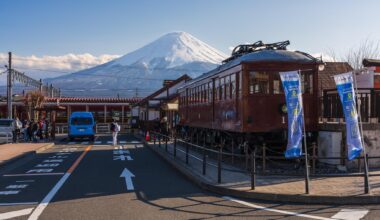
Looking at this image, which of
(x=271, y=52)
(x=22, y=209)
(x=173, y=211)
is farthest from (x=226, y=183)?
(x=271, y=52)

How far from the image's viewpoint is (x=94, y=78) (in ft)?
604

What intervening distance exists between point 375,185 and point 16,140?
90.6 feet

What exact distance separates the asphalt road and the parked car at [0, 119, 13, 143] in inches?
691

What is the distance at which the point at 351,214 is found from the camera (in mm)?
8297

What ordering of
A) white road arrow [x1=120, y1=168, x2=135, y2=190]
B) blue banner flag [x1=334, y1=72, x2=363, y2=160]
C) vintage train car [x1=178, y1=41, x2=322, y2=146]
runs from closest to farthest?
blue banner flag [x1=334, y1=72, x2=363, y2=160]
white road arrow [x1=120, y1=168, x2=135, y2=190]
vintage train car [x1=178, y1=41, x2=322, y2=146]

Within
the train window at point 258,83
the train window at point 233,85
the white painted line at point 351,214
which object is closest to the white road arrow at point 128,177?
the train window at point 233,85

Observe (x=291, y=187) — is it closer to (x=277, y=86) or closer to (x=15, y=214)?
(x=277, y=86)

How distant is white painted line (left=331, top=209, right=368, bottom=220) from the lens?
26.4 ft

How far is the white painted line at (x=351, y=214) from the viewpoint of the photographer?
26.4ft

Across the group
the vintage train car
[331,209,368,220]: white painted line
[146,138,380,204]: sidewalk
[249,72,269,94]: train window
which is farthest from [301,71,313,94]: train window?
[331,209,368,220]: white painted line

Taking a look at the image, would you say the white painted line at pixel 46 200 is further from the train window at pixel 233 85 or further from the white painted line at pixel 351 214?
the train window at pixel 233 85

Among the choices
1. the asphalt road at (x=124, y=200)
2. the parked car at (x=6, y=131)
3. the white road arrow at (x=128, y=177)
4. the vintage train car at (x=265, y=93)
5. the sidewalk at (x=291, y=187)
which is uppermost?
the vintage train car at (x=265, y=93)

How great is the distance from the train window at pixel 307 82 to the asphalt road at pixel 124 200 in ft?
15.6

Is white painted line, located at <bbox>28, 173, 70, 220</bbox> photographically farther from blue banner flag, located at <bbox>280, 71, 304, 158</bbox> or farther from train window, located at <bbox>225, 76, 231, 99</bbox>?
train window, located at <bbox>225, 76, 231, 99</bbox>
